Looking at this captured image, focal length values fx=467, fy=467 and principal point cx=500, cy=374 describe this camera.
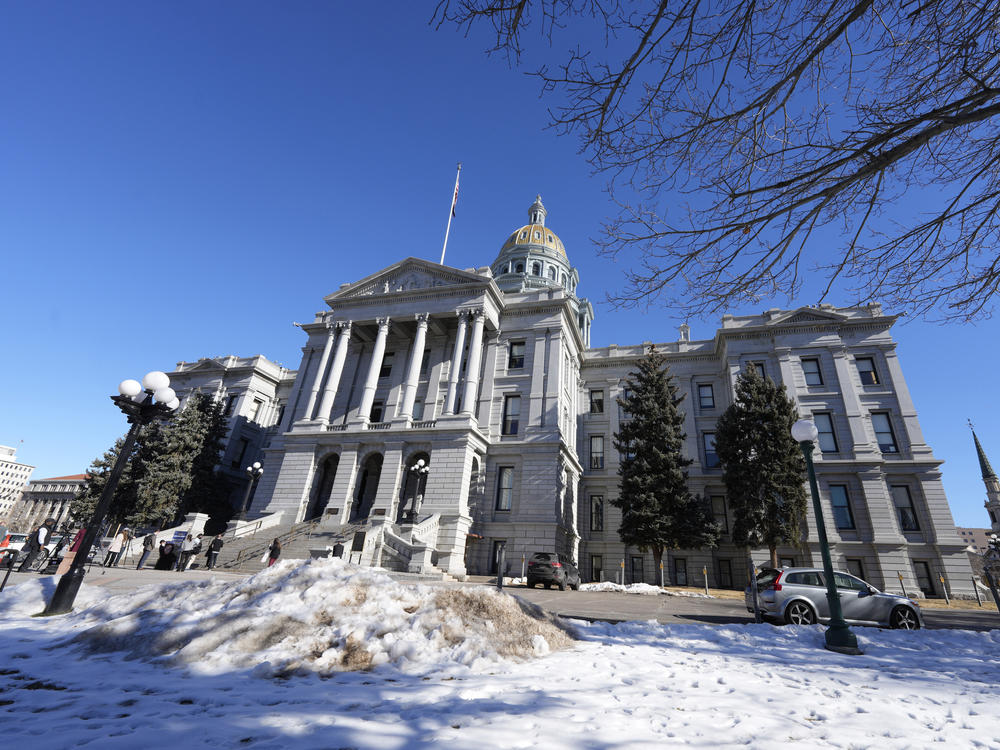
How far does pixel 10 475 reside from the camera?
148875 mm

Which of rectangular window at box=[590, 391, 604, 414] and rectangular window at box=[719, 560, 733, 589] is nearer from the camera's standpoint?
rectangular window at box=[719, 560, 733, 589]

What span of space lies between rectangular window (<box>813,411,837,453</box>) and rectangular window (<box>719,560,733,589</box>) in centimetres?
953

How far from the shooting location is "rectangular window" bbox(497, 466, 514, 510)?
28.5 m

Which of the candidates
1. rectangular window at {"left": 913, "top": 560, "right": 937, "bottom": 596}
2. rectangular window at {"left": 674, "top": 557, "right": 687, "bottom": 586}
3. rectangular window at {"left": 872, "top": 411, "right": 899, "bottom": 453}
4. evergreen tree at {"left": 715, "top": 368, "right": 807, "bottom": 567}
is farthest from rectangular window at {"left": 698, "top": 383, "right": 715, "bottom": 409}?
rectangular window at {"left": 913, "top": 560, "right": 937, "bottom": 596}

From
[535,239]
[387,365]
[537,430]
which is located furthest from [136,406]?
[535,239]

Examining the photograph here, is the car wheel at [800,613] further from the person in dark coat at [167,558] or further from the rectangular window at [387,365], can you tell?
the rectangular window at [387,365]

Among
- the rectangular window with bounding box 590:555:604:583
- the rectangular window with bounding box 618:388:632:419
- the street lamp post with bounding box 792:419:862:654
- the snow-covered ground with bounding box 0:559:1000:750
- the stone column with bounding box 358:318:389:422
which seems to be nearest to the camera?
the snow-covered ground with bounding box 0:559:1000:750

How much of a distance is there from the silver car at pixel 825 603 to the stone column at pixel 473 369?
1956cm

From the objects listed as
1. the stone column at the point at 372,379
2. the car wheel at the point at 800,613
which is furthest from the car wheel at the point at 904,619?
the stone column at the point at 372,379

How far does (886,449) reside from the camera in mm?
29391

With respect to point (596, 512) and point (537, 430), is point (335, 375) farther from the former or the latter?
point (596, 512)

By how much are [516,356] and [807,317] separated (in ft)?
67.0

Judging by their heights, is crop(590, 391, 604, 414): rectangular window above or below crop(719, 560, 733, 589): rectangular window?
above

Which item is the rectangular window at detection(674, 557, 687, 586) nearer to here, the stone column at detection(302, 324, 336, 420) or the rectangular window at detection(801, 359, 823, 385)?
the rectangular window at detection(801, 359, 823, 385)
